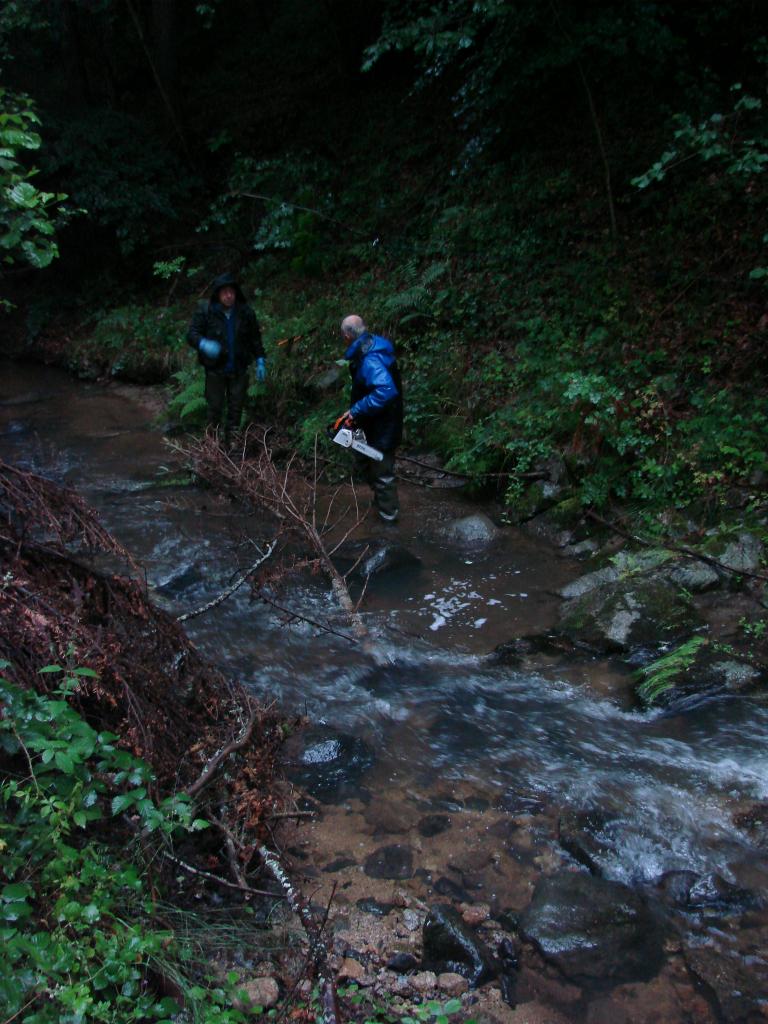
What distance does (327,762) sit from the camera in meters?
4.88

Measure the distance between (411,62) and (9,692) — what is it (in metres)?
15.9

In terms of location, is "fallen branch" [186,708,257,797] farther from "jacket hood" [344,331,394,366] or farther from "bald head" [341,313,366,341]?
"bald head" [341,313,366,341]

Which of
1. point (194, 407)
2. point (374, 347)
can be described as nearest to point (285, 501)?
point (374, 347)

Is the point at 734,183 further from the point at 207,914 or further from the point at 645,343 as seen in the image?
the point at 207,914

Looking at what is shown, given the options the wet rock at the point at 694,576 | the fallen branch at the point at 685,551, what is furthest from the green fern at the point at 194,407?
the wet rock at the point at 694,576

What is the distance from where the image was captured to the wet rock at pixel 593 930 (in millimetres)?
3496

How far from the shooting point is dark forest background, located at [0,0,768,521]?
25.8 feet

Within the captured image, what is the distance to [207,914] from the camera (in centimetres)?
343

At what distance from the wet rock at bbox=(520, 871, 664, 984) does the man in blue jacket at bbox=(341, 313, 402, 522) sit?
4886 mm

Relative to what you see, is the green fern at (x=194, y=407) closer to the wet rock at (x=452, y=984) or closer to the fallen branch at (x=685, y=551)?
the fallen branch at (x=685, y=551)

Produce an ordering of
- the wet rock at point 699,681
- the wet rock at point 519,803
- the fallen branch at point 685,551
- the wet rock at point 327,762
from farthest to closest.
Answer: the fallen branch at point 685,551 → the wet rock at point 699,681 → the wet rock at point 327,762 → the wet rock at point 519,803

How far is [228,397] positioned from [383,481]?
271cm

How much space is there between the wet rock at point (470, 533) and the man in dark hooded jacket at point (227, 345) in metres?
2.73

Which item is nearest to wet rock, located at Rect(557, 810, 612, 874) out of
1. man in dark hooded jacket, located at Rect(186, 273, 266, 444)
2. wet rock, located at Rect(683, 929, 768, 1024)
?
wet rock, located at Rect(683, 929, 768, 1024)
